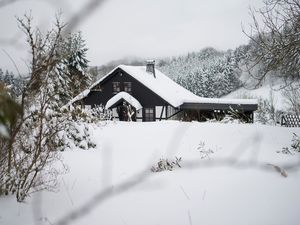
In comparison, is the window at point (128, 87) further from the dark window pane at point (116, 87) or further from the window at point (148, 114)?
the window at point (148, 114)

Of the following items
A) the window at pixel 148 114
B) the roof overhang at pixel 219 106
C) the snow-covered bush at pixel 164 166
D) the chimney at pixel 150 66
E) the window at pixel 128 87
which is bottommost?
the window at pixel 148 114

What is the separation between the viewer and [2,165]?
13.0 ft

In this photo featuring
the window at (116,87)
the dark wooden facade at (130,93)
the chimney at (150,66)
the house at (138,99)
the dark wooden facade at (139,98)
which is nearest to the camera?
the house at (138,99)

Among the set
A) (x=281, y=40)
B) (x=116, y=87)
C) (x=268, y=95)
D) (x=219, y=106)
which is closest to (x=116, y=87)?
(x=116, y=87)

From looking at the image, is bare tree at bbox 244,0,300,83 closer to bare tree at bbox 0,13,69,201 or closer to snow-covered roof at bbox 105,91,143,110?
bare tree at bbox 0,13,69,201

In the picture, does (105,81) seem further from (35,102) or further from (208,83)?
(208,83)

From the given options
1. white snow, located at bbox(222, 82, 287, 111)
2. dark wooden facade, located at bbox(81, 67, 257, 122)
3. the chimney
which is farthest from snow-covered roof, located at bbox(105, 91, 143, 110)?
white snow, located at bbox(222, 82, 287, 111)

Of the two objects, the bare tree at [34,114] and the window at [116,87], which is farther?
the window at [116,87]

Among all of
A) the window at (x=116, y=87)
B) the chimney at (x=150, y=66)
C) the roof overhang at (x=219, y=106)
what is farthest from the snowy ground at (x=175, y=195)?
the chimney at (x=150, y=66)

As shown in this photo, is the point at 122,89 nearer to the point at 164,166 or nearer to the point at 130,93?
the point at 130,93

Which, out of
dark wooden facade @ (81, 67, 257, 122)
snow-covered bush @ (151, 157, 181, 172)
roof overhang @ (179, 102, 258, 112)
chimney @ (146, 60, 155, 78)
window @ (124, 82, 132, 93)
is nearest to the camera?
snow-covered bush @ (151, 157, 181, 172)

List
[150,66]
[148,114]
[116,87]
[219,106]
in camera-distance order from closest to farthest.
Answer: [219,106]
[148,114]
[116,87]
[150,66]

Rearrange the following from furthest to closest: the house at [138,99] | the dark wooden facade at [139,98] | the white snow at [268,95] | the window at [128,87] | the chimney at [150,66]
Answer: the white snow at [268,95], the chimney at [150,66], the window at [128,87], the dark wooden facade at [139,98], the house at [138,99]

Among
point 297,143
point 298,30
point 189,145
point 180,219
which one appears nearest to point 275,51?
point 298,30
